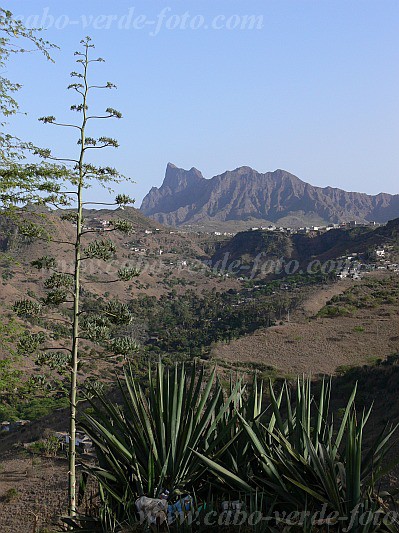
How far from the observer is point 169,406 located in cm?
462

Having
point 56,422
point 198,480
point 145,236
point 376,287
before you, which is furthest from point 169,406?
point 145,236

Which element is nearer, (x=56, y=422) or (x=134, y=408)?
(x=134, y=408)

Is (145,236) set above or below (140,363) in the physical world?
→ above

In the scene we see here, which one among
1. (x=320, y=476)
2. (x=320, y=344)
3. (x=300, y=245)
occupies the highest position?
(x=300, y=245)

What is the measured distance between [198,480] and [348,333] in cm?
3139

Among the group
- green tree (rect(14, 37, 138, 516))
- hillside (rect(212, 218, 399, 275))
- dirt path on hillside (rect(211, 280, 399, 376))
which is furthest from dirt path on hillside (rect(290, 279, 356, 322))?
green tree (rect(14, 37, 138, 516))

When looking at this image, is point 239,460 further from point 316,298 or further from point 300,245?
point 300,245

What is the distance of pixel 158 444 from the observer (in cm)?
453

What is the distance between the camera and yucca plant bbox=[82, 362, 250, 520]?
4234 mm

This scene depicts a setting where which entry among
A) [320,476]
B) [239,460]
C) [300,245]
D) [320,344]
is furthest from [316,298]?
[320,476]

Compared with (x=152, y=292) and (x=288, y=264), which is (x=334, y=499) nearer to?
(x=152, y=292)

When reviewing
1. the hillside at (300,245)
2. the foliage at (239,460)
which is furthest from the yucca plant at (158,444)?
the hillside at (300,245)

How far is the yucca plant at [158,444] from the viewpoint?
13.9 ft

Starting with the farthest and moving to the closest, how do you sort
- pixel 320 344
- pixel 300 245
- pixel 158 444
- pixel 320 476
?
pixel 300 245 → pixel 320 344 → pixel 158 444 → pixel 320 476
